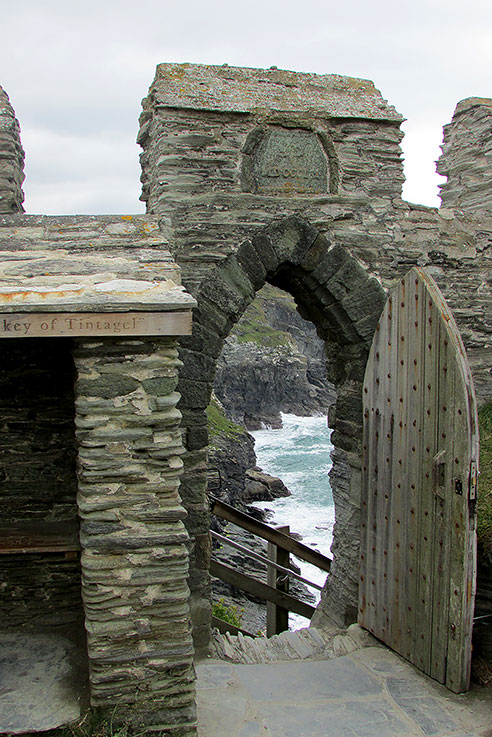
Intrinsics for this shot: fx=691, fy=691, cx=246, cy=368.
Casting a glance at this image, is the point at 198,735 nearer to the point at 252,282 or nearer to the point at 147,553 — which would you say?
the point at 147,553

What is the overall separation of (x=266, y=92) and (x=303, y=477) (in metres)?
27.1

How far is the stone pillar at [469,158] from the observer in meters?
6.17

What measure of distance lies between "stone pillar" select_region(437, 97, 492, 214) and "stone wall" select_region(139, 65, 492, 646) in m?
0.44

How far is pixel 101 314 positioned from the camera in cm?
349

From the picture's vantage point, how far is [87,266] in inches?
164

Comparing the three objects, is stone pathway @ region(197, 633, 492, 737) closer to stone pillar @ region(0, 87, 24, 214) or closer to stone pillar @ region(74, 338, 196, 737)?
stone pillar @ region(74, 338, 196, 737)

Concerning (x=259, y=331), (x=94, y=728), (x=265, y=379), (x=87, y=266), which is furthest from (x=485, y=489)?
(x=259, y=331)

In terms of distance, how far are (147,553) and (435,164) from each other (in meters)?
4.89

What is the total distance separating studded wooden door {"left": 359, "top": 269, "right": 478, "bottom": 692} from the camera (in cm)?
433

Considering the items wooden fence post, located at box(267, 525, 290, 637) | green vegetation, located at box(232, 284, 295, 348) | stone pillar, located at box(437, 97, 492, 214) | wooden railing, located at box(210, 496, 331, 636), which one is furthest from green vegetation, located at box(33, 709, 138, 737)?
green vegetation, located at box(232, 284, 295, 348)

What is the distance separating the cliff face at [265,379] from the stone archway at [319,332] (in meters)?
35.4

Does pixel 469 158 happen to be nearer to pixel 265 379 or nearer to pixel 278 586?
pixel 278 586

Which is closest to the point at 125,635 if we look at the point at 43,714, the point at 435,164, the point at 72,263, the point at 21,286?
the point at 43,714

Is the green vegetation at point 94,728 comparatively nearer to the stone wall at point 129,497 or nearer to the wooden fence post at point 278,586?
the stone wall at point 129,497
